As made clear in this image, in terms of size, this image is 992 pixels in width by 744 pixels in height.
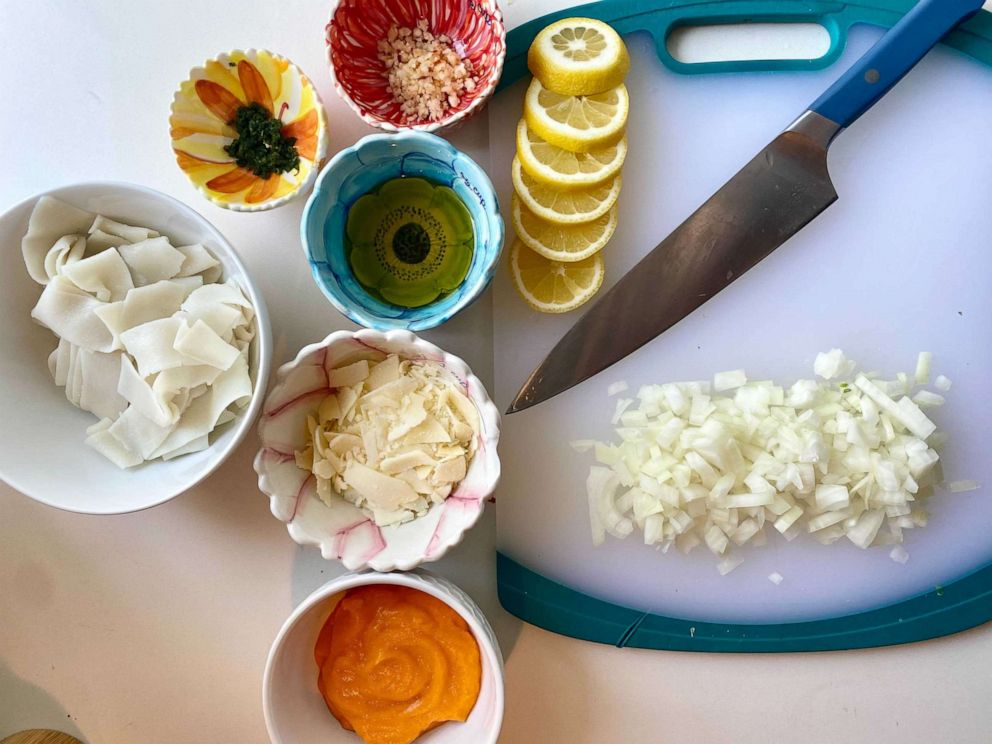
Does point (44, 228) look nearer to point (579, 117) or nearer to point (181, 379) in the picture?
point (181, 379)

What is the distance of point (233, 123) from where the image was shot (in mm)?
1304

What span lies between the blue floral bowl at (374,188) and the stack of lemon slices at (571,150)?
81 mm

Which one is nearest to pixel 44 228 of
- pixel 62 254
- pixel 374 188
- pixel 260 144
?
pixel 62 254

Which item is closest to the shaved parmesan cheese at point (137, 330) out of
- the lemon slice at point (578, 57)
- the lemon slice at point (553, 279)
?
the lemon slice at point (553, 279)

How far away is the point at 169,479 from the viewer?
1169 mm

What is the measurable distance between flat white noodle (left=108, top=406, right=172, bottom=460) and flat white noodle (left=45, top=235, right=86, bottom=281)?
0.78 feet

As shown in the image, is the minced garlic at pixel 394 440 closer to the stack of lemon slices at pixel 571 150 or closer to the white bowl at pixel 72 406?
the white bowl at pixel 72 406

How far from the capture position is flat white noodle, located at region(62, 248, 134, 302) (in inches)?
44.4

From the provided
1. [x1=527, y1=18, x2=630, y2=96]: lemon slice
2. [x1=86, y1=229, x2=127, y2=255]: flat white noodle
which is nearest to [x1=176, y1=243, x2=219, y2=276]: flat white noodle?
[x1=86, y1=229, x2=127, y2=255]: flat white noodle

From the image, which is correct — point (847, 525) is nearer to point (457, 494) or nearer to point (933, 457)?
point (933, 457)

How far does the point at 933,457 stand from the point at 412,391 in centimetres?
88

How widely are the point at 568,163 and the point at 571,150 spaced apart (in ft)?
0.07

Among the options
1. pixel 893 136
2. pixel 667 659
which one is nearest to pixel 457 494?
pixel 667 659

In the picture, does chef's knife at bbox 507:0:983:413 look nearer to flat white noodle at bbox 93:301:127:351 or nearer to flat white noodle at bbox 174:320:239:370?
flat white noodle at bbox 174:320:239:370
